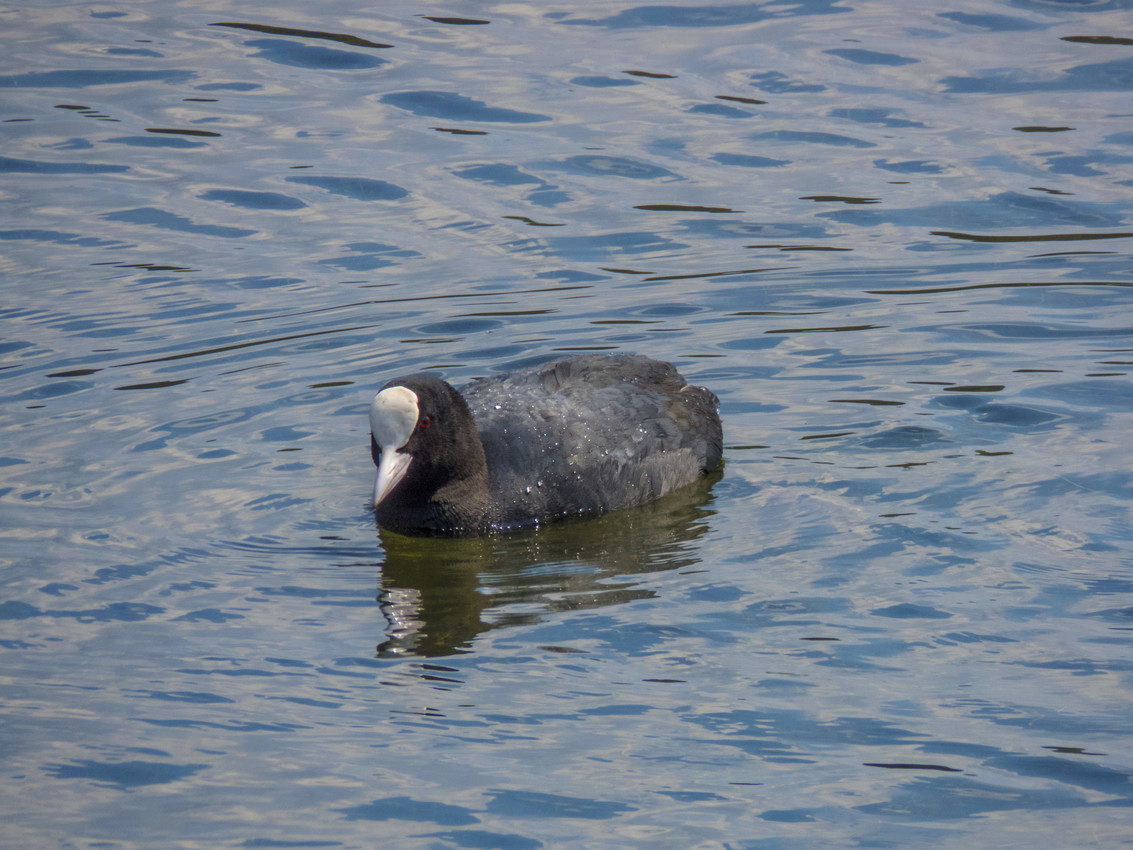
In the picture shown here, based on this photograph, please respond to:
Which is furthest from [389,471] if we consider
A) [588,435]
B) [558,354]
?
[558,354]

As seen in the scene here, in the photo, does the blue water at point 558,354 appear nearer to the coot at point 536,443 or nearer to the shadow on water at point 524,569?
the shadow on water at point 524,569

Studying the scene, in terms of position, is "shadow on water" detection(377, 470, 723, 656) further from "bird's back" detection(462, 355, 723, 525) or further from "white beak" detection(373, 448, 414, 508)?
"white beak" detection(373, 448, 414, 508)

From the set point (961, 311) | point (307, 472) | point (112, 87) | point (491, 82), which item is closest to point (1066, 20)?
point (491, 82)

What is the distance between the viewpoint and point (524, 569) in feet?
24.0

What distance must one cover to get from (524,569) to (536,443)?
84 centimetres

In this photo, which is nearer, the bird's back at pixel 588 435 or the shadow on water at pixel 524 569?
the shadow on water at pixel 524 569

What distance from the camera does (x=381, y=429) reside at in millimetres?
7492

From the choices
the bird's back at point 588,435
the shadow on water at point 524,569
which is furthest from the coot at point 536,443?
the shadow on water at point 524,569

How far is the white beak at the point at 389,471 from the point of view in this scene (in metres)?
7.31

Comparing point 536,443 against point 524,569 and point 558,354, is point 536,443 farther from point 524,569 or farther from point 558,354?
point 558,354

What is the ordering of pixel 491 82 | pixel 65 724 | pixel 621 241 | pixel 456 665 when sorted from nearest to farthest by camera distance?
pixel 65 724 → pixel 456 665 → pixel 621 241 → pixel 491 82

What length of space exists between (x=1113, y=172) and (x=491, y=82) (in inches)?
209

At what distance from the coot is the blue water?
18 cm

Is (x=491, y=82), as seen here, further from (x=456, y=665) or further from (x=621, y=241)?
(x=456, y=665)
